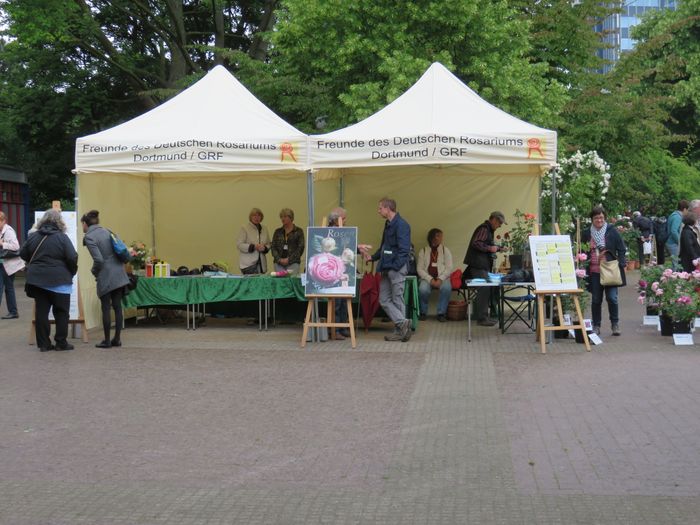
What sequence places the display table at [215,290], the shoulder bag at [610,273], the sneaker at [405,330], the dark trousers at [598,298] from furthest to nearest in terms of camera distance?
the display table at [215,290] < the dark trousers at [598,298] < the shoulder bag at [610,273] < the sneaker at [405,330]

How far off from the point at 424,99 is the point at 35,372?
649 centimetres

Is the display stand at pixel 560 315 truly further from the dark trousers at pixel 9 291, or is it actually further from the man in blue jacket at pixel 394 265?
the dark trousers at pixel 9 291

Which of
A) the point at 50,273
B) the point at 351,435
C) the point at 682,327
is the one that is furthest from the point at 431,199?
the point at 351,435

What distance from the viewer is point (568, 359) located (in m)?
10.7

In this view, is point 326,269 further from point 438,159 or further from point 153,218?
point 153,218

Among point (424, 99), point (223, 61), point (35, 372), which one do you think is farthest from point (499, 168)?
point (223, 61)

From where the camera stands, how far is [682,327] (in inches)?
466

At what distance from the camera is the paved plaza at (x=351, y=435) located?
544cm

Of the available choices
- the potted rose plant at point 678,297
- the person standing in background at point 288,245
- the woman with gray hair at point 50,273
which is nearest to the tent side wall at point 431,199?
the person standing in background at point 288,245

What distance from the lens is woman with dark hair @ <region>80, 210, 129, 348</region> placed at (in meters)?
11.7

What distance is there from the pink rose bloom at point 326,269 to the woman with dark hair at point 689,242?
4.97 metres

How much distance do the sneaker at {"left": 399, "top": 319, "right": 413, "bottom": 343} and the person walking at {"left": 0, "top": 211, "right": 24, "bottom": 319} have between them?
716cm

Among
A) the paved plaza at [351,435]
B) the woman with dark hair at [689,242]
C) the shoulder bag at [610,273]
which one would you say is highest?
the woman with dark hair at [689,242]

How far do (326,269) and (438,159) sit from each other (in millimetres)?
2056
